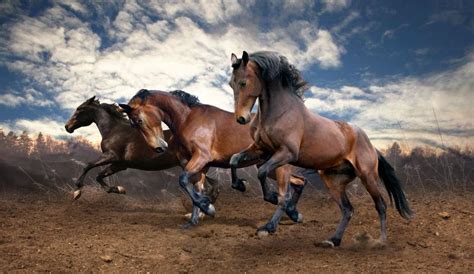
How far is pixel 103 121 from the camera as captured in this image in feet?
32.2

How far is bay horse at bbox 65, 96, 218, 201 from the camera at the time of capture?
9.05 m

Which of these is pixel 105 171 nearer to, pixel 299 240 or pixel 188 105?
pixel 188 105

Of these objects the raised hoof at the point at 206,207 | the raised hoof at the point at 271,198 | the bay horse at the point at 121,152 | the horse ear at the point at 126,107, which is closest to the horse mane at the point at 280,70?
the raised hoof at the point at 271,198

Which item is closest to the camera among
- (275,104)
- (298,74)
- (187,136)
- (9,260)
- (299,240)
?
(9,260)

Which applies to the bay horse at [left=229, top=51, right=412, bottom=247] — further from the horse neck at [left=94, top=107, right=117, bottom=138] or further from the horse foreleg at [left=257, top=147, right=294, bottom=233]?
the horse neck at [left=94, top=107, right=117, bottom=138]

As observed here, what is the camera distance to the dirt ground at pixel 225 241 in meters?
4.88

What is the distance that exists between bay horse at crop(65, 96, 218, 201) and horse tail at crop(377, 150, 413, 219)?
375 cm

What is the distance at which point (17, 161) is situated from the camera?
12.6 m

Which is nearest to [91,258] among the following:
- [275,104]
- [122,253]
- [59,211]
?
[122,253]

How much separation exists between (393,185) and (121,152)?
5.51m

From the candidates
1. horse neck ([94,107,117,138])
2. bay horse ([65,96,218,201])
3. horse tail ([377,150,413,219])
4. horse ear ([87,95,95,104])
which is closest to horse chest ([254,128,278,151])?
horse tail ([377,150,413,219])

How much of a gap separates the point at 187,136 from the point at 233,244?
6.98ft

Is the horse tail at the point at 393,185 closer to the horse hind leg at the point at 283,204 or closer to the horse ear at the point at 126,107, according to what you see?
the horse hind leg at the point at 283,204

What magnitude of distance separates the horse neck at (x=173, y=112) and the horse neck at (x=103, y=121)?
8.16 feet
